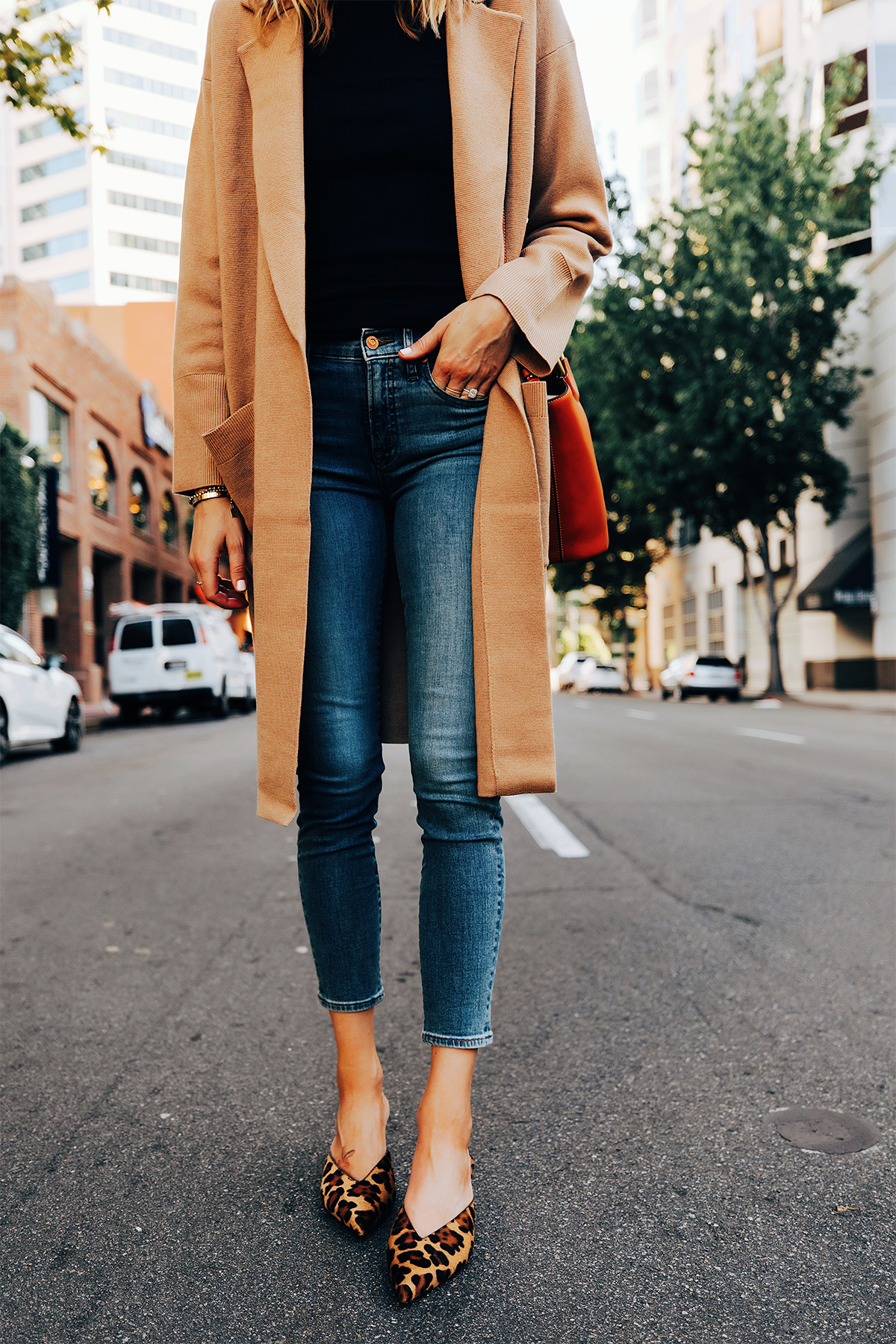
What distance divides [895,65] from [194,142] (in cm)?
2952

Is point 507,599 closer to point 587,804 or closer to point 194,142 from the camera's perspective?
point 194,142

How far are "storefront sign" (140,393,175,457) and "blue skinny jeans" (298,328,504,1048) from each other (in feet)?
105

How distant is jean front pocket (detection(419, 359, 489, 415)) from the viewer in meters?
1.55

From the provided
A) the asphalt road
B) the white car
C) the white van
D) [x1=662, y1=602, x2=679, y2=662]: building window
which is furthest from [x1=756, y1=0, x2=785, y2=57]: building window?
the asphalt road

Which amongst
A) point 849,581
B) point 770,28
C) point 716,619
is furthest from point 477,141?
point 716,619

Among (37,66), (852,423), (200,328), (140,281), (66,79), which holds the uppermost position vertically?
(140,281)

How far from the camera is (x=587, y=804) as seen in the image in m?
6.17

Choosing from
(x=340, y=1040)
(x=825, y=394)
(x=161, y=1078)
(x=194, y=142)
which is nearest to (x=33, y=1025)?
(x=161, y=1078)

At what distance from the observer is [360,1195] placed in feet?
5.01

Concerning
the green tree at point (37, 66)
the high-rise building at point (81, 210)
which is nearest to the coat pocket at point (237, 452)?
the green tree at point (37, 66)

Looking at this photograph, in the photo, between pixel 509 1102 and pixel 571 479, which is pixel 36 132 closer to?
pixel 571 479

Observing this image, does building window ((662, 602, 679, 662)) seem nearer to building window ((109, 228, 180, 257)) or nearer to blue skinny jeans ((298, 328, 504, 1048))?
building window ((109, 228, 180, 257))

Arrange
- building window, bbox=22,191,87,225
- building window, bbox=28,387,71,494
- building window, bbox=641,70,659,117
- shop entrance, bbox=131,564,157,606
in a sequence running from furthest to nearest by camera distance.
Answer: building window, bbox=22,191,87,225 < building window, bbox=641,70,659,117 < shop entrance, bbox=131,564,157,606 < building window, bbox=28,387,71,494

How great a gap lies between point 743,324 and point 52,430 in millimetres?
16074
